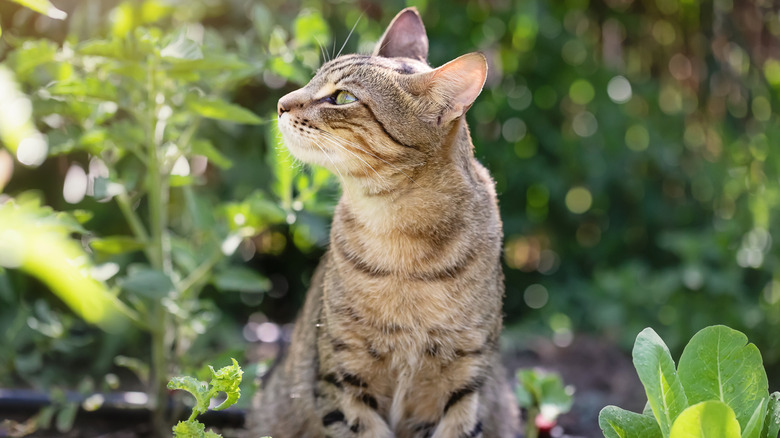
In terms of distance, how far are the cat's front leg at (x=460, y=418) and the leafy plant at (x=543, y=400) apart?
15.1 inches

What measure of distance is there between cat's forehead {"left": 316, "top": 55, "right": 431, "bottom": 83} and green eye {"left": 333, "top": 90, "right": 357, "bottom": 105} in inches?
2.1

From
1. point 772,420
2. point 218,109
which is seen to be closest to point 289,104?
point 218,109

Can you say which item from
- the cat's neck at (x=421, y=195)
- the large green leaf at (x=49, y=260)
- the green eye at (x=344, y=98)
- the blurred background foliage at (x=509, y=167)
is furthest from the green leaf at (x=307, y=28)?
the large green leaf at (x=49, y=260)

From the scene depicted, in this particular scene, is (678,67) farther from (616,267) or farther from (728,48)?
(616,267)

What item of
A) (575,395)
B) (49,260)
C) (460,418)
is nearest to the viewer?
(49,260)

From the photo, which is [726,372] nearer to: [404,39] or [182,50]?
[404,39]

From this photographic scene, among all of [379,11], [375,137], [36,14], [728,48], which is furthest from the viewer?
[728,48]

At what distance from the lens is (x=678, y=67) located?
519 centimetres

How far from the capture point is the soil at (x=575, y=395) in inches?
108

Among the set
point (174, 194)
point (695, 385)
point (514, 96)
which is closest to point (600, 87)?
point (514, 96)

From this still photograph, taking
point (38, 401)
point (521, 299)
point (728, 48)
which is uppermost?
point (728, 48)

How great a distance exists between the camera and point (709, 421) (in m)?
1.59

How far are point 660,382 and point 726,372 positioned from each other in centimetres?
18

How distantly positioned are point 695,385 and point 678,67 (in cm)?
384
